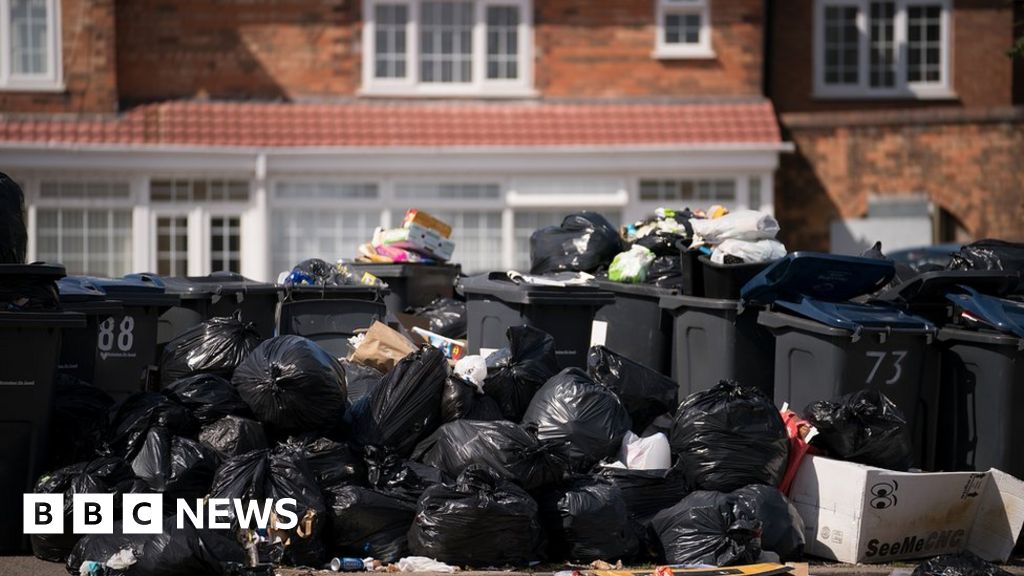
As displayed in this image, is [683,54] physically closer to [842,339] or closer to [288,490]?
[842,339]

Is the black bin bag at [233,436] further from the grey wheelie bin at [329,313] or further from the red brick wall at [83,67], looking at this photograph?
the red brick wall at [83,67]

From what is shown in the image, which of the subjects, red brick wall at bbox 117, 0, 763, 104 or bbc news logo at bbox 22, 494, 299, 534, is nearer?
bbc news logo at bbox 22, 494, 299, 534

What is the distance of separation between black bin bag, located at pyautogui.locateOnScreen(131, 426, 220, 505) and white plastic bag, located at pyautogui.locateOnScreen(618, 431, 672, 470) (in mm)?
2120

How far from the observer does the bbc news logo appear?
6.28 m

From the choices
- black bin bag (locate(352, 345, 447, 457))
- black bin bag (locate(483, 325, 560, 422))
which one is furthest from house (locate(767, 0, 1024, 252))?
black bin bag (locate(352, 345, 447, 457))

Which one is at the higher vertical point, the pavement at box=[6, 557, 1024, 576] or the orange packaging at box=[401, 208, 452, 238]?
the orange packaging at box=[401, 208, 452, 238]

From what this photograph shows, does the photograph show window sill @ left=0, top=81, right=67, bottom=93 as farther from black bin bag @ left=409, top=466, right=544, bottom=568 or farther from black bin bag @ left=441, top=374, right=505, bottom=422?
black bin bag @ left=409, top=466, right=544, bottom=568

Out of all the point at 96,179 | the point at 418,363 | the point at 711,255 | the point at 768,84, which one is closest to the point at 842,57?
the point at 768,84

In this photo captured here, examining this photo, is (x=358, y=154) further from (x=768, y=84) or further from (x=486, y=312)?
(x=486, y=312)

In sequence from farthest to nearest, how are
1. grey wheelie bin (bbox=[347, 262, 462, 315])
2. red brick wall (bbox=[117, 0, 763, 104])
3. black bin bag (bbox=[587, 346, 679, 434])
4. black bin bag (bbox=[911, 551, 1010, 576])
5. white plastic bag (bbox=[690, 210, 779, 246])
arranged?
1. red brick wall (bbox=[117, 0, 763, 104])
2. grey wheelie bin (bbox=[347, 262, 462, 315])
3. white plastic bag (bbox=[690, 210, 779, 246])
4. black bin bag (bbox=[587, 346, 679, 434])
5. black bin bag (bbox=[911, 551, 1010, 576])

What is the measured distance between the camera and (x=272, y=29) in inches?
778

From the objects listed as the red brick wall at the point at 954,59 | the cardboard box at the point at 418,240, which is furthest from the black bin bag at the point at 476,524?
the red brick wall at the point at 954,59

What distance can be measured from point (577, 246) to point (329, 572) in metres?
4.41

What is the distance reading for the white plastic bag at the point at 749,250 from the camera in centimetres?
830
